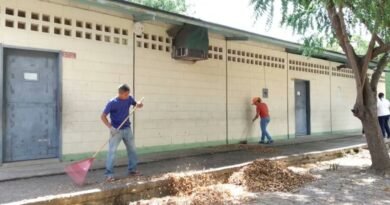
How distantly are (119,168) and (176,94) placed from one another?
3.53 m

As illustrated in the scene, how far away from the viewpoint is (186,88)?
41.0 feet

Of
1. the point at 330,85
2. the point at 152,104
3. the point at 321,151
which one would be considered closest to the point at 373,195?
the point at 321,151

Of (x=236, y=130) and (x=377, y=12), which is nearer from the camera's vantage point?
(x=377, y=12)

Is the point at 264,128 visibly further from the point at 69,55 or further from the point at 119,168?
the point at 69,55

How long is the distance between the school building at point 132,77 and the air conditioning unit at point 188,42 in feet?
0.09

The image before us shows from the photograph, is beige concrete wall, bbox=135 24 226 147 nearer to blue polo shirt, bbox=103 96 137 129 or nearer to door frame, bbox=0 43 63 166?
door frame, bbox=0 43 63 166

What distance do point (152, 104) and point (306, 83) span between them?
851cm

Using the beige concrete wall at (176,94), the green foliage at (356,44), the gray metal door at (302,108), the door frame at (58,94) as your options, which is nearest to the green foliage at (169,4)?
the green foliage at (356,44)

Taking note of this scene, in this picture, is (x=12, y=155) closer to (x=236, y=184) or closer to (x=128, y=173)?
(x=128, y=173)

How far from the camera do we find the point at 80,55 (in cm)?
978

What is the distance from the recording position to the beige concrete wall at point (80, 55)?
8.83 m

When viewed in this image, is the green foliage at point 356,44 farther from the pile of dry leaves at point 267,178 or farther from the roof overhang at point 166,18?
the pile of dry leaves at point 267,178

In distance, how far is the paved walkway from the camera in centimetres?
686

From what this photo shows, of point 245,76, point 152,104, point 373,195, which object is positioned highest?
point 245,76
